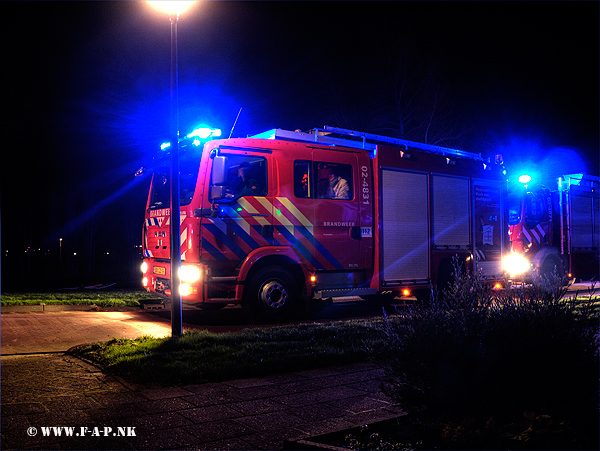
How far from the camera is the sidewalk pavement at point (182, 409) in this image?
385 centimetres

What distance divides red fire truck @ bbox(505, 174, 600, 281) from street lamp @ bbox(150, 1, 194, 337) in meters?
9.19

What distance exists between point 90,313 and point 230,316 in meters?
3.26

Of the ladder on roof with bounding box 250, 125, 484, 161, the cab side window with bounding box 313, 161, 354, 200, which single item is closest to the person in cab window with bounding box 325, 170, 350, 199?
the cab side window with bounding box 313, 161, 354, 200

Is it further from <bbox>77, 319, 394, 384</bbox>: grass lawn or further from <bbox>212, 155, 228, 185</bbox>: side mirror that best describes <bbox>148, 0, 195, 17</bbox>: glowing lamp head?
<bbox>77, 319, 394, 384</bbox>: grass lawn


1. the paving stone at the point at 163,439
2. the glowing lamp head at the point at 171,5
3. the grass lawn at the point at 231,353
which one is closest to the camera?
the paving stone at the point at 163,439

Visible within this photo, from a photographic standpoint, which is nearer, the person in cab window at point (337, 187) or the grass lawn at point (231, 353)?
the grass lawn at point (231, 353)

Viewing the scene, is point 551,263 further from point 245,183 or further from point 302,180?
point 245,183

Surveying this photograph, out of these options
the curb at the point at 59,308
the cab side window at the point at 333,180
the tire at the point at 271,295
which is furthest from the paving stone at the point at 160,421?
the curb at the point at 59,308

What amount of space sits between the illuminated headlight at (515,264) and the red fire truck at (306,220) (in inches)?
Result: 59.1

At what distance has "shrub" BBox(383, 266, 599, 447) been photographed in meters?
3.55

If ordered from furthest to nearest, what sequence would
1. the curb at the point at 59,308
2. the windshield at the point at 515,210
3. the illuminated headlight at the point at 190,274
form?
the windshield at the point at 515,210 → the curb at the point at 59,308 → the illuminated headlight at the point at 190,274

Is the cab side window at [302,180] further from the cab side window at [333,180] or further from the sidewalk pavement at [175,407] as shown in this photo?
the sidewalk pavement at [175,407]

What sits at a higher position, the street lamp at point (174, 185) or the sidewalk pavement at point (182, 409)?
the street lamp at point (174, 185)

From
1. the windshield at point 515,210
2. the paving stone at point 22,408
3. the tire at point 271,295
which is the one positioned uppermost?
the windshield at point 515,210
